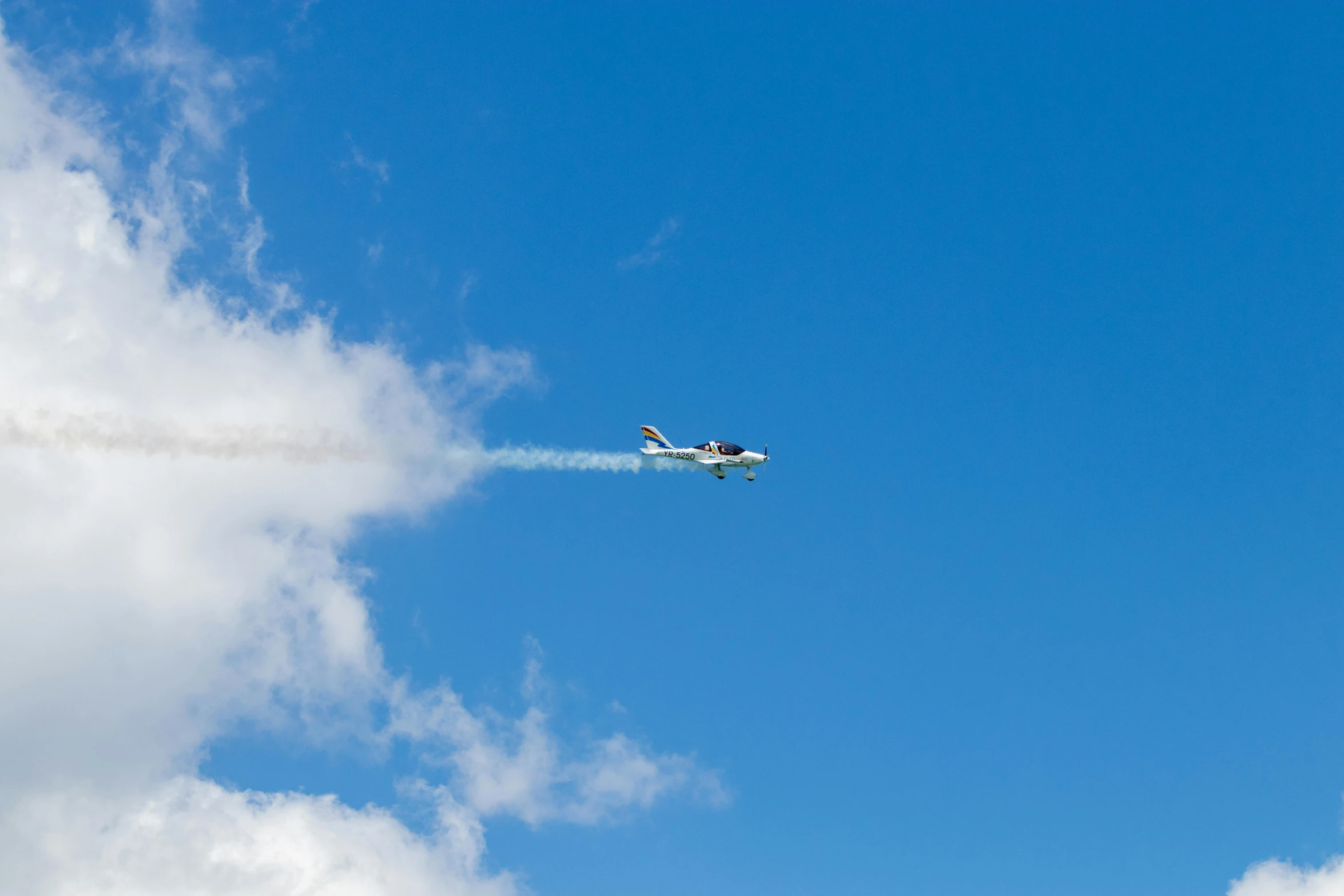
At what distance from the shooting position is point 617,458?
97375 mm

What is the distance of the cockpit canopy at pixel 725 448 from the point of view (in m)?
98.8

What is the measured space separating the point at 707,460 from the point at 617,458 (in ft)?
32.1

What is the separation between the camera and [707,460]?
98.9 meters

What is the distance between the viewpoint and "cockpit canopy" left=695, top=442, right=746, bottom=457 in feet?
324

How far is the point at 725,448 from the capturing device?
98.9 meters
